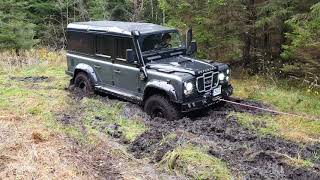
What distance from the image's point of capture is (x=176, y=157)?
6.28 meters

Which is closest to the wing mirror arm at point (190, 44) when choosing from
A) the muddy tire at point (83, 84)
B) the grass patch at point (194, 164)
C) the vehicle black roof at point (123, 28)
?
the vehicle black roof at point (123, 28)

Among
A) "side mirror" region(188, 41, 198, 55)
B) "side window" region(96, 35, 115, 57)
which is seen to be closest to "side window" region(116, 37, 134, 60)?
"side window" region(96, 35, 115, 57)

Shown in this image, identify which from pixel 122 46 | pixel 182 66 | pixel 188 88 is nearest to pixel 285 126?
pixel 188 88

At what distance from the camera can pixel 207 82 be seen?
29.9 ft

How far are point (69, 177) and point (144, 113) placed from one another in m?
3.81

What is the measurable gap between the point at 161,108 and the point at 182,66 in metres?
1.03

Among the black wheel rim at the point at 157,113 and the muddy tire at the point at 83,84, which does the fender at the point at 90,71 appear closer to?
the muddy tire at the point at 83,84

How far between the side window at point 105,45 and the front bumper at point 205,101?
2663 mm

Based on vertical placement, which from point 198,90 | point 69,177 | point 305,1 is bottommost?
point 69,177

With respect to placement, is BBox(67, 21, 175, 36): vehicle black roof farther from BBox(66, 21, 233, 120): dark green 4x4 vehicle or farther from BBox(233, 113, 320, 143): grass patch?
BBox(233, 113, 320, 143): grass patch

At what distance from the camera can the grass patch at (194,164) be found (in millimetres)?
5820

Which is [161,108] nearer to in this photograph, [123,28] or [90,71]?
[123,28]

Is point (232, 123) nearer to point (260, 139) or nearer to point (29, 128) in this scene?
point (260, 139)

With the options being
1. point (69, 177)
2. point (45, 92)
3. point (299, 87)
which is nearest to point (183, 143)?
point (69, 177)
